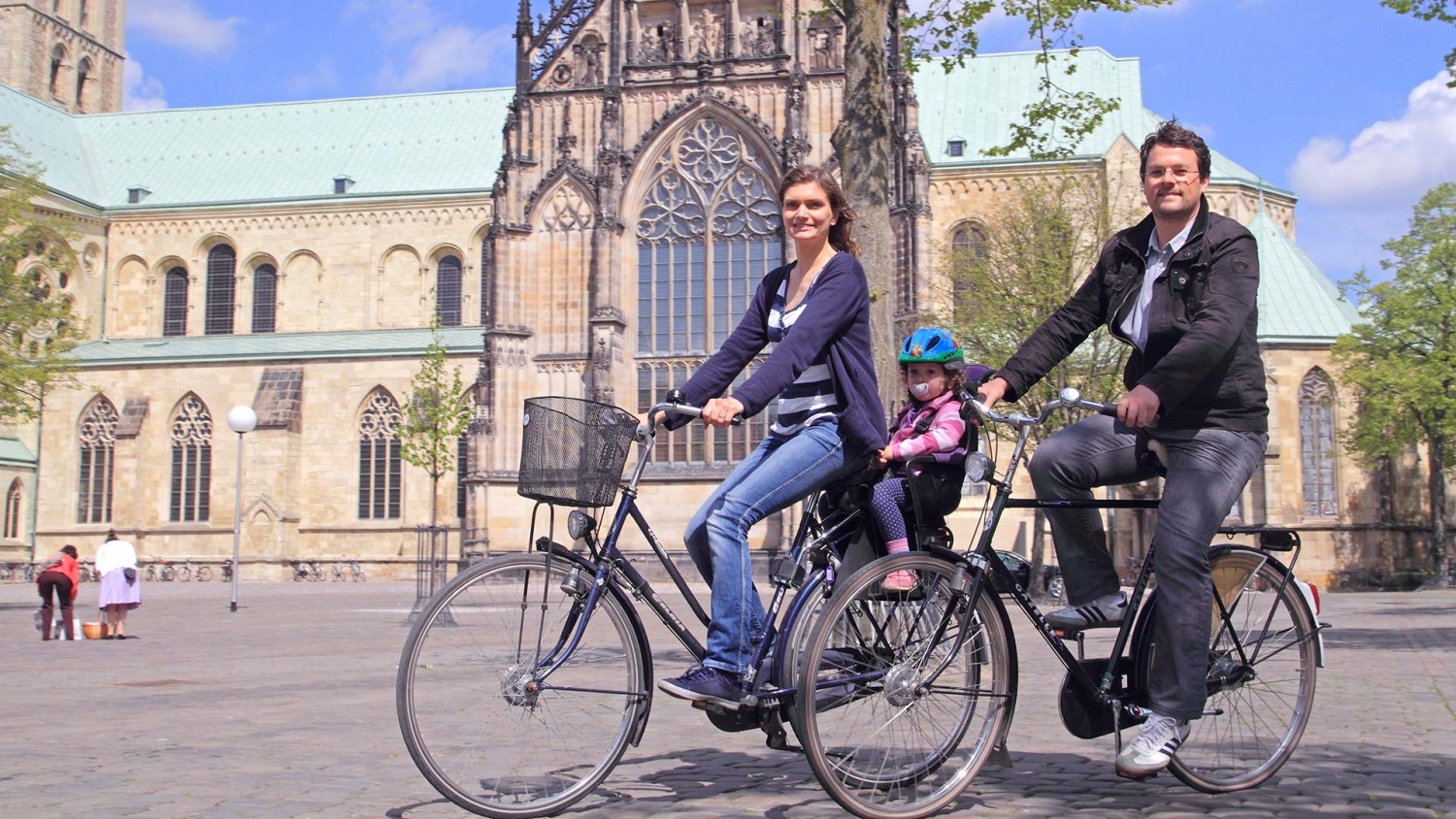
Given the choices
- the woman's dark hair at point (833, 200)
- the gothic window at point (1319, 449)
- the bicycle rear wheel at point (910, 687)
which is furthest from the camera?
the gothic window at point (1319, 449)

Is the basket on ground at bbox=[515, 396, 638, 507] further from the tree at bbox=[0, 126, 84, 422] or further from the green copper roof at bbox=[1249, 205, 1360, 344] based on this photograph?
the green copper roof at bbox=[1249, 205, 1360, 344]

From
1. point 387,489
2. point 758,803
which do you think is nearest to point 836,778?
point 758,803

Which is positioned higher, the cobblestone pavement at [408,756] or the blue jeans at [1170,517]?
the blue jeans at [1170,517]

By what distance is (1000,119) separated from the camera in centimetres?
4444

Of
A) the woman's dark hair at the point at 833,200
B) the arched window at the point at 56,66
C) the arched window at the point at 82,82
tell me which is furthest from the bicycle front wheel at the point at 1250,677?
the arched window at the point at 82,82

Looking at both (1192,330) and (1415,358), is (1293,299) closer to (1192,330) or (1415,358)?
(1415,358)

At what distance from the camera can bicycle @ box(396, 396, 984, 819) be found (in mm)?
4406

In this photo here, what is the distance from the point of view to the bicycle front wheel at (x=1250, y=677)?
4.95 m

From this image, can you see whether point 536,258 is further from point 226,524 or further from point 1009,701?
point 1009,701

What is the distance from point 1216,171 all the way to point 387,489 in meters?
27.5

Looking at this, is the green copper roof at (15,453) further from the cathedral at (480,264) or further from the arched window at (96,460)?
the arched window at (96,460)

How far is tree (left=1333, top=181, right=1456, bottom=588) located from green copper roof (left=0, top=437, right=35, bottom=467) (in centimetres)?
4150

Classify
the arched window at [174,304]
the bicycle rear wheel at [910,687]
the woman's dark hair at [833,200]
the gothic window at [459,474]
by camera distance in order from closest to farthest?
the bicycle rear wheel at [910,687], the woman's dark hair at [833,200], the gothic window at [459,474], the arched window at [174,304]

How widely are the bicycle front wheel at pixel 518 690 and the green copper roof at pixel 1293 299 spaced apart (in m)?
37.9
